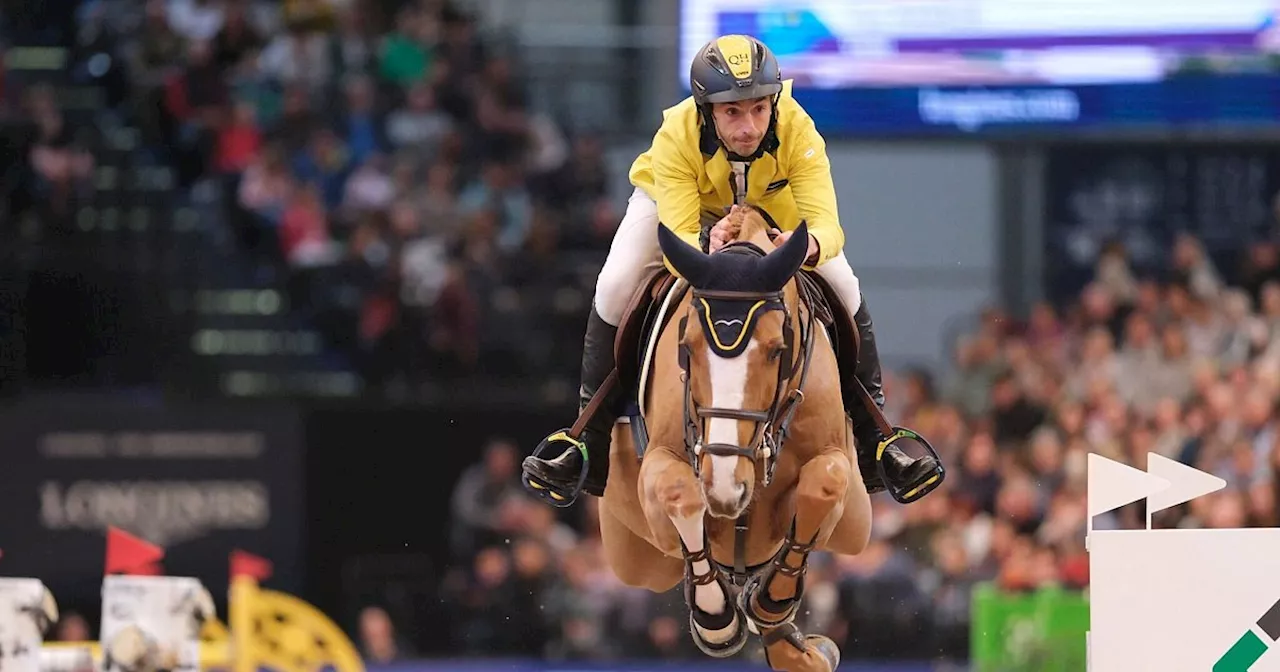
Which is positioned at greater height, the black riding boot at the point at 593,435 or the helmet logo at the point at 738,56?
the helmet logo at the point at 738,56

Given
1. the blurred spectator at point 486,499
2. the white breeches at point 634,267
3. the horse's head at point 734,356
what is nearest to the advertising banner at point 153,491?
the blurred spectator at point 486,499

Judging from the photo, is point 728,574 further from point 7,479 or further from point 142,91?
point 142,91

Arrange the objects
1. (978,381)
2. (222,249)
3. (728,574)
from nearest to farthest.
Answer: (728,574)
(978,381)
(222,249)

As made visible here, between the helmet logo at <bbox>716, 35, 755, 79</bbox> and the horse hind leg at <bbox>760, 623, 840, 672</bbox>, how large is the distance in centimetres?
220

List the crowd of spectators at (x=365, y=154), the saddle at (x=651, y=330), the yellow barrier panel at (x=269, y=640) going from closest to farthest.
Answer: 1. the saddle at (x=651, y=330)
2. the yellow barrier panel at (x=269, y=640)
3. the crowd of spectators at (x=365, y=154)

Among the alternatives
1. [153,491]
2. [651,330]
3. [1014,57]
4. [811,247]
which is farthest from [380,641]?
[811,247]

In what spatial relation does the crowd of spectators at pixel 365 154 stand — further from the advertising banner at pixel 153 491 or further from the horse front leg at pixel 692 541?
the horse front leg at pixel 692 541

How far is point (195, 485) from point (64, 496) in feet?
3.17

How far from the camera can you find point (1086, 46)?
656 inches

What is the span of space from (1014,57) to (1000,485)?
173 inches

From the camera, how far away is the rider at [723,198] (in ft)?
22.8

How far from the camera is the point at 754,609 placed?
24.8ft

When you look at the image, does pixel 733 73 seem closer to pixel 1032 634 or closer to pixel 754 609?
pixel 754 609

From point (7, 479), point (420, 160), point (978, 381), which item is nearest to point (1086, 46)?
point (978, 381)
